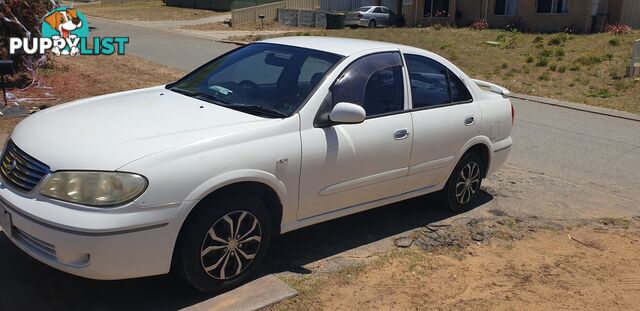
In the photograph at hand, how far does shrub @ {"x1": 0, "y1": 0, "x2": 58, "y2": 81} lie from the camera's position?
10.8 metres

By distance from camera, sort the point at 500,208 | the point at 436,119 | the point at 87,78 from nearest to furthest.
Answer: the point at 436,119 < the point at 500,208 < the point at 87,78

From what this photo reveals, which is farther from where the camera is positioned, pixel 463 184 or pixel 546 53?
pixel 546 53

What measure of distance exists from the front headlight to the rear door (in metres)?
2.44

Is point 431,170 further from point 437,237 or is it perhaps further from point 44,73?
point 44,73

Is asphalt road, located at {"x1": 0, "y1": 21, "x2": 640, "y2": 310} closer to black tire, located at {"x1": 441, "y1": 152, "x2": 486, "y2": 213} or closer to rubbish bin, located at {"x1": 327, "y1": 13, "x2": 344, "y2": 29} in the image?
black tire, located at {"x1": 441, "y1": 152, "x2": 486, "y2": 213}

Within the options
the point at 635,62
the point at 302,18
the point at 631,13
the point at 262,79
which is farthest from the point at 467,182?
the point at 302,18

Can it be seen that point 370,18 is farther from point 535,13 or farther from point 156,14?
point 156,14

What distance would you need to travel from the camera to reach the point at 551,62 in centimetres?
1822

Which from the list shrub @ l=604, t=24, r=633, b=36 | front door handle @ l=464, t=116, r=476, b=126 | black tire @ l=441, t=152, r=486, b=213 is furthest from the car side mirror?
shrub @ l=604, t=24, r=633, b=36

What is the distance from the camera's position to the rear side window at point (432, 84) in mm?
5070

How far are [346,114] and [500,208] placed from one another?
2.61 meters

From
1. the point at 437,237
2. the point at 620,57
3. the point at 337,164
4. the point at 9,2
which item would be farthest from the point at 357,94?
the point at 620,57

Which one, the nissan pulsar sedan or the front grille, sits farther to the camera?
the front grille

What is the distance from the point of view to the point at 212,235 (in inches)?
144
